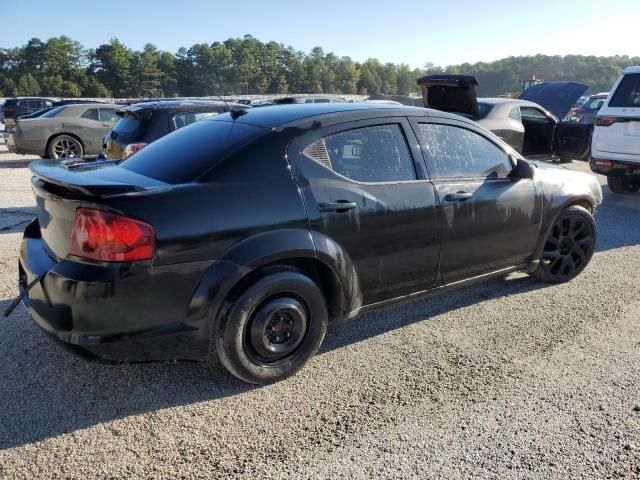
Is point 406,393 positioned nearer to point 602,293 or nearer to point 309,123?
point 309,123

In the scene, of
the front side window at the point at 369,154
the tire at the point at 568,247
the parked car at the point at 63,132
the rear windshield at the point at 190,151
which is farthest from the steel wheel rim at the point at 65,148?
the tire at the point at 568,247

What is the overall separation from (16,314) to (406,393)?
2.97 metres

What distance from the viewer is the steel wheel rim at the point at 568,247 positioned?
4535mm

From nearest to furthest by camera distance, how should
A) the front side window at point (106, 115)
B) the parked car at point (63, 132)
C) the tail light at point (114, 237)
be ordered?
the tail light at point (114, 237), the parked car at point (63, 132), the front side window at point (106, 115)

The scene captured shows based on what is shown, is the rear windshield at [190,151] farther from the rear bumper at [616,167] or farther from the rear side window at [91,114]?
the rear side window at [91,114]

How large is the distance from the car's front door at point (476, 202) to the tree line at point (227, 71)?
287 feet

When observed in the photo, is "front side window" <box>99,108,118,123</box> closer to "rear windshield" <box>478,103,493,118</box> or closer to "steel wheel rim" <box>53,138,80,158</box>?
"steel wheel rim" <box>53,138,80,158</box>

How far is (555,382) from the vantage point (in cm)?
305

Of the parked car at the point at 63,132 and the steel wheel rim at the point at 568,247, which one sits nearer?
the steel wheel rim at the point at 568,247

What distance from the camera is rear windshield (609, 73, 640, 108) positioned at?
25.1ft

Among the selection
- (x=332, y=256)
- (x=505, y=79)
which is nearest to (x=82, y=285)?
(x=332, y=256)

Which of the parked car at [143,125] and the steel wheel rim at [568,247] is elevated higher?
the parked car at [143,125]

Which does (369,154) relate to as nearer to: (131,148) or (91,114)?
(131,148)

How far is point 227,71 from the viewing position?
123875mm
